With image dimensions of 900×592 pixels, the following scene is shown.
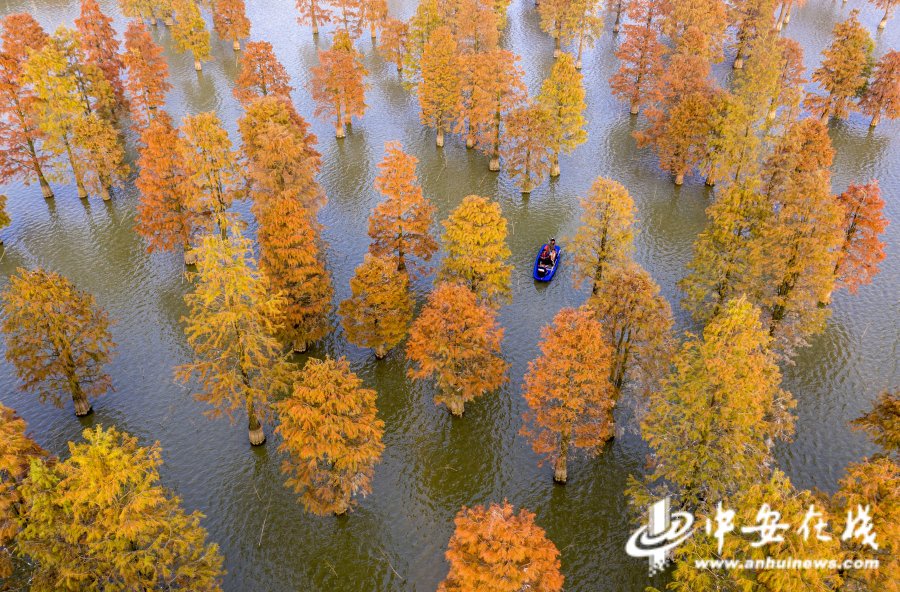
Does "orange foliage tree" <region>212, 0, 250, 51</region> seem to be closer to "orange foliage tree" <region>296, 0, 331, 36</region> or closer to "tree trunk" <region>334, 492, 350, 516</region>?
"orange foliage tree" <region>296, 0, 331, 36</region>

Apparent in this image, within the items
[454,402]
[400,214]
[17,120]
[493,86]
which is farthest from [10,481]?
[493,86]

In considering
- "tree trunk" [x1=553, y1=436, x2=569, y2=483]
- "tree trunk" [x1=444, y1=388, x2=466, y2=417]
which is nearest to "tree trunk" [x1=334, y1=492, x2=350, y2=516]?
"tree trunk" [x1=444, y1=388, x2=466, y2=417]

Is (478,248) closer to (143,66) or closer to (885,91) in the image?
(143,66)

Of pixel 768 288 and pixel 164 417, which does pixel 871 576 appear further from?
pixel 164 417

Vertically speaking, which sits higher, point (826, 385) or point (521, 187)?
point (521, 187)

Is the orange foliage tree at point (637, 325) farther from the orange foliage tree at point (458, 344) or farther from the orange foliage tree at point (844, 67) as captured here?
the orange foliage tree at point (844, 67)

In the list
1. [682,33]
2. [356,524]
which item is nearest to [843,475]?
[356,524]

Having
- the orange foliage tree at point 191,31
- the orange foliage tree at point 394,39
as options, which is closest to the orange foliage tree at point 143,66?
the orange foliage tree at point 191,31
